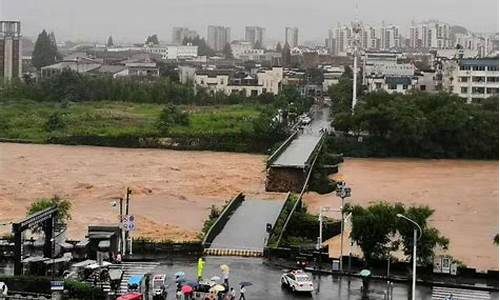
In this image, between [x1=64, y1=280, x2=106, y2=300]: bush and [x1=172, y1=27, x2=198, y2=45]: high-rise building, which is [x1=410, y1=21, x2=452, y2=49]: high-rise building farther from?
[x1=64, y1=280, x2=106, y2=300]: bush

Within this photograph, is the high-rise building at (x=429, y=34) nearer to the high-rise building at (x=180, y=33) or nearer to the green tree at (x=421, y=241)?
the high-rise building at (x=180, y=33)

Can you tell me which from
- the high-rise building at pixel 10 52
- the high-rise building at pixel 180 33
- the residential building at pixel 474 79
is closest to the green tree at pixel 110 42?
the high-rise building at pixel 180 33

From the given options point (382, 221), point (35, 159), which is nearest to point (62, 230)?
point (382, 221)

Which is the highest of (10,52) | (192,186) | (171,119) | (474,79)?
(10,52)

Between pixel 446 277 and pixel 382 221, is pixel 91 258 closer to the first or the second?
pixel 382 221

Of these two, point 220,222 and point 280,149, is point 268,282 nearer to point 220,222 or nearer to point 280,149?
point 220,222

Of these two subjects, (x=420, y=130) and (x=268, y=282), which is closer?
(x=268, y=282)

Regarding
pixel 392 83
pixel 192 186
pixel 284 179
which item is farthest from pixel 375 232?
pixel 392 83

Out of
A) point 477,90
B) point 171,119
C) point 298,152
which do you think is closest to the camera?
point 298,152
